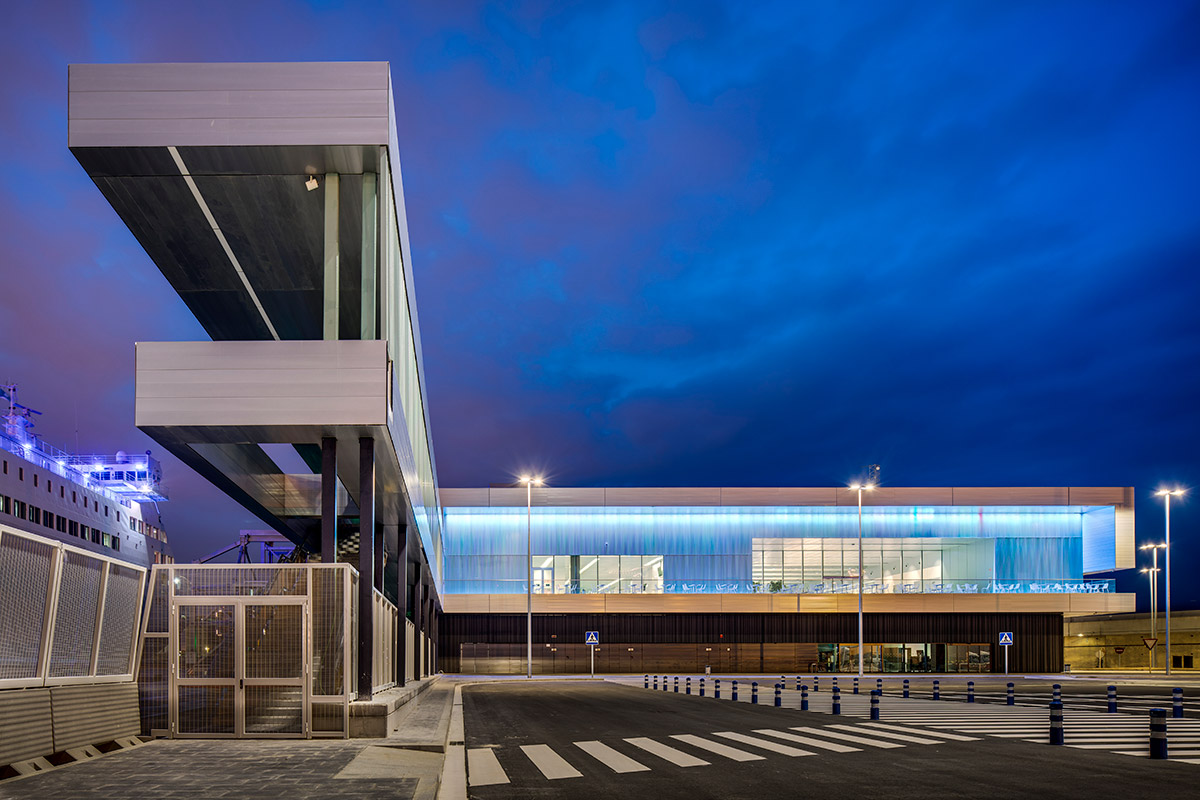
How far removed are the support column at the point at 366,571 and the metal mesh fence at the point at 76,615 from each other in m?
4.53

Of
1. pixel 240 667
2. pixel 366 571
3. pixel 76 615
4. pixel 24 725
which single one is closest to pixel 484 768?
pixel 240 667

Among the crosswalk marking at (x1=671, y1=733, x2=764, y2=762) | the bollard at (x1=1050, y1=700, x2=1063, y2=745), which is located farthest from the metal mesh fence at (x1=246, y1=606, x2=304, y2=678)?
the bollard at (x1=1050, y1=700, x2=1063, y2=745)

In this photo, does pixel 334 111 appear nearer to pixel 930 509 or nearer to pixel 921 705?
pixel 921 705

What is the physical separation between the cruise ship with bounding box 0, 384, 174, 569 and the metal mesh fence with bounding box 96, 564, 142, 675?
24540 mm

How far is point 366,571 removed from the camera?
54.4 feet

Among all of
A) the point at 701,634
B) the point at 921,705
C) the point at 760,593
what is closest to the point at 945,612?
the point at 760,593

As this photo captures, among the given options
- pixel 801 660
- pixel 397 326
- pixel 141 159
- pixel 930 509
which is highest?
pixel 141 159

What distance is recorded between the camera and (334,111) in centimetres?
1485

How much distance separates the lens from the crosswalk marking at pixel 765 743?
15.5 metres

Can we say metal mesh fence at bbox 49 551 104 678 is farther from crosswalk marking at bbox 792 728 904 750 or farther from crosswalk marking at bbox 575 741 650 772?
crosswalk marking at bbox 792 728 904 750

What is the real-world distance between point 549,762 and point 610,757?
109cm

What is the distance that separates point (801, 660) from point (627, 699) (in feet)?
118

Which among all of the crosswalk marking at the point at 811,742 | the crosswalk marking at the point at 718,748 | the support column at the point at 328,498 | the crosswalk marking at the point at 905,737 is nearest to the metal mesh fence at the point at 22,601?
the support column at the point at 328,498

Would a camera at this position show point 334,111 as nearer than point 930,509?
Yes
